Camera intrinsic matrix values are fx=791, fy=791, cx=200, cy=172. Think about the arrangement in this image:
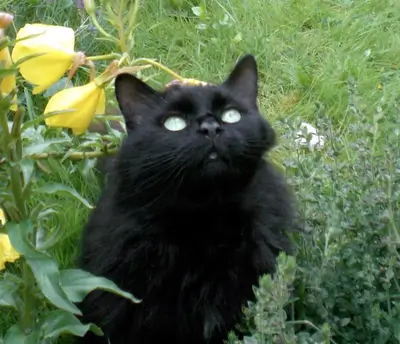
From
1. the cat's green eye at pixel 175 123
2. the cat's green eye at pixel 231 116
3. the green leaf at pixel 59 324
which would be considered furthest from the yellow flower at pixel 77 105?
the green leaf at pixel 59 324

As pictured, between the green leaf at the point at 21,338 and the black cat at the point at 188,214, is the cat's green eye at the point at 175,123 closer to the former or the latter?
the black cat at the point at 188,214

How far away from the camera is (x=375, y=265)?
165 cm

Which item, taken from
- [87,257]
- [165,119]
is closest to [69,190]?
[165,119]

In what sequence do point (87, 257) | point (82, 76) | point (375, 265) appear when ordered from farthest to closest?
point (82, 76) < point (87, 257) < point (375, 265)

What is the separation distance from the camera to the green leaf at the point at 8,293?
1.54 meters

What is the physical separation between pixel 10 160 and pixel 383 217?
2.39ft

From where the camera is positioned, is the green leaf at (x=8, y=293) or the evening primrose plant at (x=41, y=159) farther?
the green leaf at (x=8, y=293)

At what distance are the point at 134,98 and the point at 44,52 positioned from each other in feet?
0.89

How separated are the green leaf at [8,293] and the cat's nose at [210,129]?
1.58 feet

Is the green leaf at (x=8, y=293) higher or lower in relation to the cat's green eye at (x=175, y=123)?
lower

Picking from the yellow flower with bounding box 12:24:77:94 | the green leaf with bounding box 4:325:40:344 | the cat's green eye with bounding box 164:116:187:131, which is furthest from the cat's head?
the green leaf with bounding box 4:325:40:344

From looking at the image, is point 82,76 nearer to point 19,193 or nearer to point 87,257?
point 87,257

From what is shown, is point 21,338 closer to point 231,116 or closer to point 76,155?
point 76,155

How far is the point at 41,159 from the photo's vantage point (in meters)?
1.64
